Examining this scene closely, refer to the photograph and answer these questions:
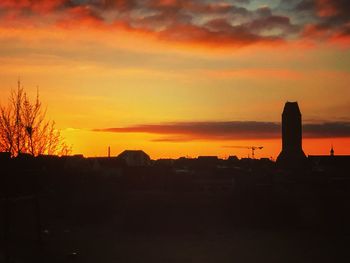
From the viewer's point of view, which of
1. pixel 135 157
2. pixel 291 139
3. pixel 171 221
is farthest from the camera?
pixel 291 139

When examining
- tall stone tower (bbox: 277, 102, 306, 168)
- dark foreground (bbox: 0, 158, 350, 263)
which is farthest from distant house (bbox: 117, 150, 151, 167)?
dark foreground (bbox: 0, 158, 350, 263)

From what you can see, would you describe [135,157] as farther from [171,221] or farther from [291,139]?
[171,221]

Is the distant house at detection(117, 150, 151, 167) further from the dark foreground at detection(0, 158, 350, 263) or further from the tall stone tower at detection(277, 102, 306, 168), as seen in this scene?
the dark foreground at detection(0, 158, 350, 263)

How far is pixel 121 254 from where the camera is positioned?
3269 centimetres

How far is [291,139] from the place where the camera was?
5251 inches

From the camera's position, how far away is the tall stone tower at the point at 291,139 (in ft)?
431

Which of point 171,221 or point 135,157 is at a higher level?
point 135,157

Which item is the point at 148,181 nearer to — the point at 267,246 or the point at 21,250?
the point at 267,246

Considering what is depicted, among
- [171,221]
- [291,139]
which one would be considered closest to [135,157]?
[291,139]

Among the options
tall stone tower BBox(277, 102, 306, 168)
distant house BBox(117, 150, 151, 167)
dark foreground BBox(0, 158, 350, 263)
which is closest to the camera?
dark foreground BBox(0, 158, 350, 263)

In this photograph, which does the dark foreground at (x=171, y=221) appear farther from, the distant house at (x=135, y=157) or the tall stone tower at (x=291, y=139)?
the tall stone tower at (x=291, y=139)

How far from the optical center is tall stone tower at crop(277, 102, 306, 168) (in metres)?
131

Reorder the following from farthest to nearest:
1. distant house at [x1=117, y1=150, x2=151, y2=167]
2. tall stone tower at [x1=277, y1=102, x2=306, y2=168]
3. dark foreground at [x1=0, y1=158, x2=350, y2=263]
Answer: tall stone tower at [x1=277, y1=102, x2=306, y2=168]
distant house at [x1=117, y1=150, x2=151, y2=167]
dark foreground at [x1=0, y1=158, x2=350, y2=263]

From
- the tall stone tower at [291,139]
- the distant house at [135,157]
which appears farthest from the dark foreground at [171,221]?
the tall stone tower at [291,139]
